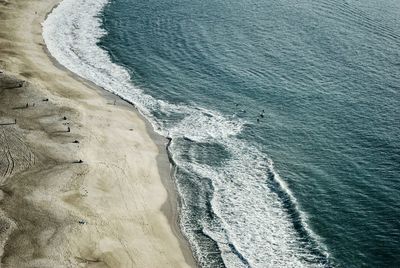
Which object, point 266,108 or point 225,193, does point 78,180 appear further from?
point 266,108

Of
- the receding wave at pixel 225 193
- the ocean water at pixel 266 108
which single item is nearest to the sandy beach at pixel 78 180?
the receding wave at pixel 225 193

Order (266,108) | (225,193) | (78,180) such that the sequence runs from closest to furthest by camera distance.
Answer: (78,180), (225,193), (266,108)

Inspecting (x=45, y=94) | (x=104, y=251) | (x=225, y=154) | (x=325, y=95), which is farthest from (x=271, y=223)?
(x=45, y=94)

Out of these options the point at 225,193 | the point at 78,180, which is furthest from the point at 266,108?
the point at 78,180

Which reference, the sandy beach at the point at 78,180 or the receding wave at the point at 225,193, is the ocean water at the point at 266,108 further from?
the sandy beach at the point at 78,180

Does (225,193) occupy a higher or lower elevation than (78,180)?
lower

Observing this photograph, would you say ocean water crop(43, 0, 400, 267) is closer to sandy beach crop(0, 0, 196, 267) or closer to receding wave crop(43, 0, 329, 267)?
receding wave crop(43, 0, 329, 267)

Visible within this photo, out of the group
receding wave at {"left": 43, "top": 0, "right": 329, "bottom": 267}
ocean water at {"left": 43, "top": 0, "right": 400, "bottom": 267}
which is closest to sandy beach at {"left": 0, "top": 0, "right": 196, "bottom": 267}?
receding wave at {"left": 43, "top": 0, "right": 329, "bottom": 267}

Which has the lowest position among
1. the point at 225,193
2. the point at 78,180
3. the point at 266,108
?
the point at 225,193
